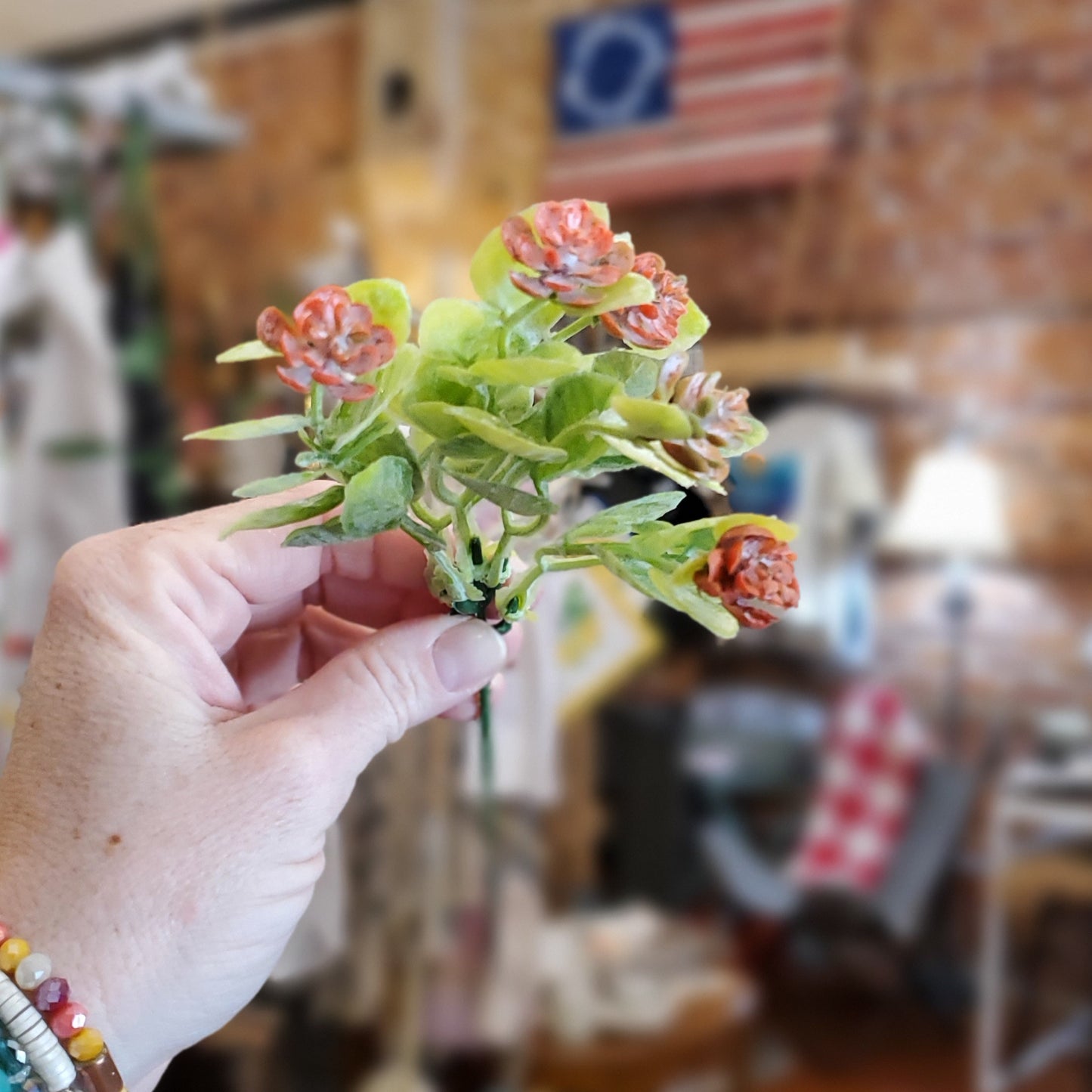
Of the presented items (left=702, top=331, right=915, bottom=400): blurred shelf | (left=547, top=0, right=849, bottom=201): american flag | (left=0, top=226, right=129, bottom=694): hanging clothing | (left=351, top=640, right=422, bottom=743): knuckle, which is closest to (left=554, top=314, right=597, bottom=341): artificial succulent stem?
(left=351, top=640, right=422, bottom=743): knuckle

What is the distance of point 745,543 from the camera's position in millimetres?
245

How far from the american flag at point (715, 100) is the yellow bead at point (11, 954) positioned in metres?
1.46

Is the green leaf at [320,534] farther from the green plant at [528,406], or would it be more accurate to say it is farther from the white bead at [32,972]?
the white bead at [32,972]

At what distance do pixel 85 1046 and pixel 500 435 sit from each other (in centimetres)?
19

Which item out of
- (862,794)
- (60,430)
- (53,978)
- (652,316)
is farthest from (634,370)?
(862,794)

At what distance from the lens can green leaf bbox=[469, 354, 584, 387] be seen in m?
0.23

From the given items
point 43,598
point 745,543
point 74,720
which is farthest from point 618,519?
point 43,598

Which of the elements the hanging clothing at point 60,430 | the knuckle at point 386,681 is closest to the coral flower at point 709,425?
the knuckle at point 386,681

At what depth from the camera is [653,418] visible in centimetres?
23

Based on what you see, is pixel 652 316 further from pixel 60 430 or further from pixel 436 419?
pixel 60 430

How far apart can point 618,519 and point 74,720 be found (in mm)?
164

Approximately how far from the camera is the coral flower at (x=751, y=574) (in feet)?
0.80

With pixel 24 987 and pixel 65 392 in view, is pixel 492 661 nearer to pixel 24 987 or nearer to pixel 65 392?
pixel 24 987

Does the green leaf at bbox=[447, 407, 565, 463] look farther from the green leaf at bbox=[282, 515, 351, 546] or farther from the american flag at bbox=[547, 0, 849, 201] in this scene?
the american flag at bbox=[547, 0, 849, 201]
